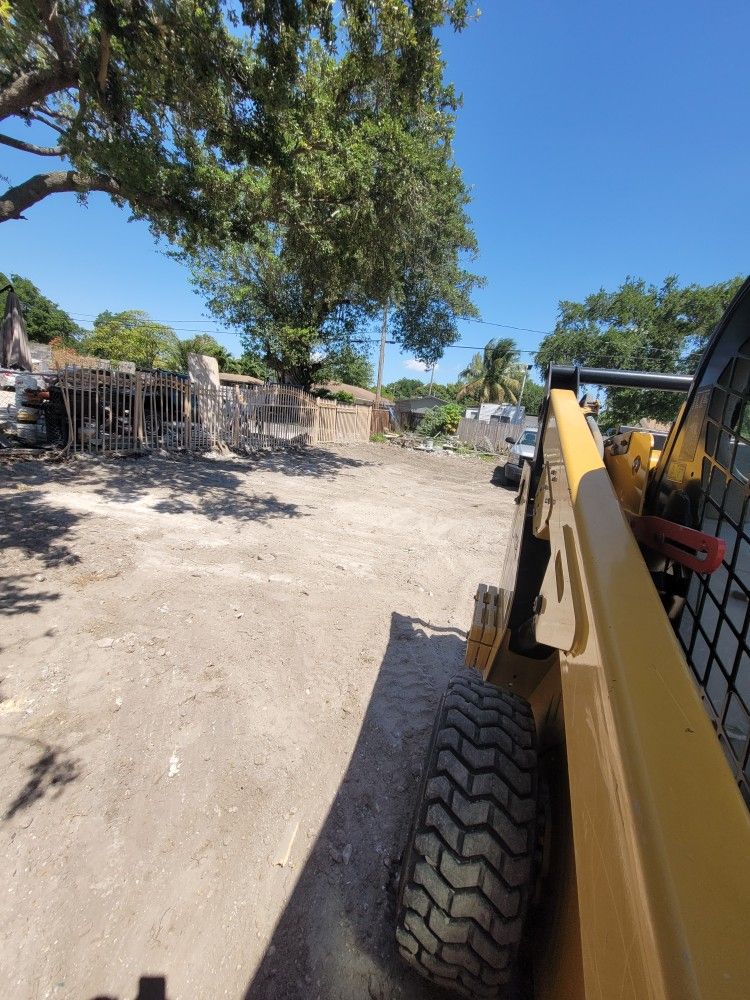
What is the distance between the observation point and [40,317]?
154 feet

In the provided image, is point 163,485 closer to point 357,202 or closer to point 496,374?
point 357,202

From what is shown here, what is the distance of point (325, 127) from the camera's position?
6.75 m

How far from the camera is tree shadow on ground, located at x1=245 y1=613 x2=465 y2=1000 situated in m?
1.58

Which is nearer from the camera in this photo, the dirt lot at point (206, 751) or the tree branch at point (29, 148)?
the dirt lot at point (206, 751)

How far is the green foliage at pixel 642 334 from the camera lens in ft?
71.2

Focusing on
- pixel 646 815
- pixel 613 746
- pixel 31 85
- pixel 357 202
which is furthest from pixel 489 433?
pixel 646 815

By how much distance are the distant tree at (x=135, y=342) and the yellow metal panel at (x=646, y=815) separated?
41762 mm

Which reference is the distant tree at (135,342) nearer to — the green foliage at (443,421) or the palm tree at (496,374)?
the green foliage at (443,421)

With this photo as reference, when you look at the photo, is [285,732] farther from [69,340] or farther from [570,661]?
[69,340]

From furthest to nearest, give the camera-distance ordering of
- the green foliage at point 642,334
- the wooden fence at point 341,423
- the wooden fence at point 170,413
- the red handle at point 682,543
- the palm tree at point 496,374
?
the palm tree at point 496,374 → the green foliage at point 642,334 → the wooden fence at point 341,423 → the wooden fence at point 170,413 → the red handle at point 682,543

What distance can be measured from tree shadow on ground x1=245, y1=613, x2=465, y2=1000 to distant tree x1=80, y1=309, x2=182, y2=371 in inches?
1591

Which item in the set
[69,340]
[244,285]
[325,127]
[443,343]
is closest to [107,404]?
[325,127]

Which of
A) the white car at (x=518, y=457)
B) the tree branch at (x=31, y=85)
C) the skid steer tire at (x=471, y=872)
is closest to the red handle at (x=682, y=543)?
the skid steer tire at (x=471, y=872)

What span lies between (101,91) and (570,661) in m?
8.18
